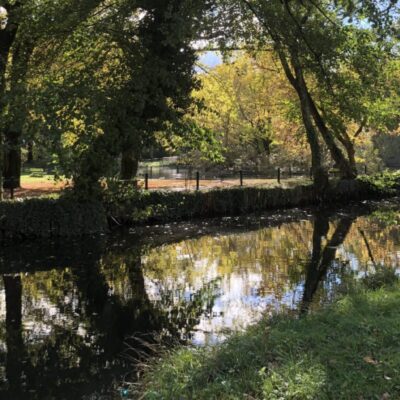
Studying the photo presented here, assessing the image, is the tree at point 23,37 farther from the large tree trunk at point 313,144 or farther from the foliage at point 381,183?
the foliage at point 381,183

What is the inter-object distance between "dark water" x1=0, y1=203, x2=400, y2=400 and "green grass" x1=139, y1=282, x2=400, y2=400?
941mm

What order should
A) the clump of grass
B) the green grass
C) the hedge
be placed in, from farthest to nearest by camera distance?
the hedge, the clump of grass, the green grass

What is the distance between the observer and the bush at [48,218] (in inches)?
572

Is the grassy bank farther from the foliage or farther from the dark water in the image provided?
the dark water

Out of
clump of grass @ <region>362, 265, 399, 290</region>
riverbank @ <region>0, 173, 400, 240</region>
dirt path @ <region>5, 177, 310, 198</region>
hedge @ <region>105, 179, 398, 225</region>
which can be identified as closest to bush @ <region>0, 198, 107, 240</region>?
riverbank @ <region>0, 173, 400, 240</region>

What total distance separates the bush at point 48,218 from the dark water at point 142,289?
0.83m

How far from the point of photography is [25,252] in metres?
13.3

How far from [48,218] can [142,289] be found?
6201mm

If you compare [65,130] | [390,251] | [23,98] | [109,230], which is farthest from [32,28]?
[390,251]

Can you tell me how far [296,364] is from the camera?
4555 mm

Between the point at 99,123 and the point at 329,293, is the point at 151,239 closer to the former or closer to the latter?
the point at 99,123

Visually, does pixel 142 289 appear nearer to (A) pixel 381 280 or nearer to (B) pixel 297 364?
(A) pixel 381 280

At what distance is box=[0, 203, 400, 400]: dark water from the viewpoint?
633cm

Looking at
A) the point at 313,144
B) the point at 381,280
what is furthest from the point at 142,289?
the point at 313,144
